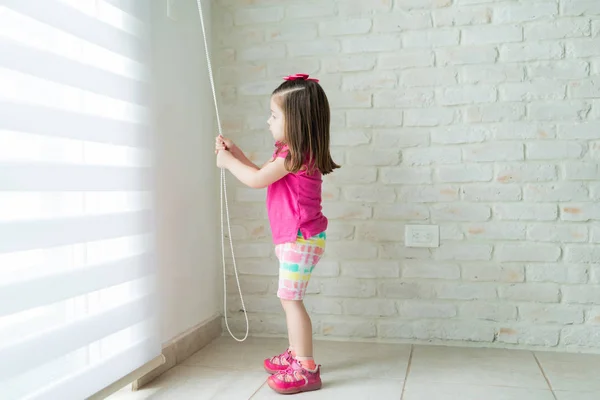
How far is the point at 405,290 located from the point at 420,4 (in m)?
1.13

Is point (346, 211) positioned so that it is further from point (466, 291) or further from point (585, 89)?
point (585, 89)

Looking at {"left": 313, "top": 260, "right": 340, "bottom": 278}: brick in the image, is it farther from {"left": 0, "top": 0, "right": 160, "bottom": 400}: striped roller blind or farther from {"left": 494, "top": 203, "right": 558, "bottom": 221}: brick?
{"left": 0, "top": 0, "right": 160, "bottom": 400}: striped roller blind

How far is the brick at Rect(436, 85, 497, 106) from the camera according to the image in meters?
2.28

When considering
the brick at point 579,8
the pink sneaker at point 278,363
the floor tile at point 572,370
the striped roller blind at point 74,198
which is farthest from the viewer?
the brick at point 579,8

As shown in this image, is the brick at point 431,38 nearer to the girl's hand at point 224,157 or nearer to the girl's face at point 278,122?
the girl's face at point 278,122

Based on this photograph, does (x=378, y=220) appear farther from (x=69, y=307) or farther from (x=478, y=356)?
(x=69, y=307)

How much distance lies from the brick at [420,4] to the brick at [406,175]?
2.08 ft

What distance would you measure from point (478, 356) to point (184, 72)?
1527mm

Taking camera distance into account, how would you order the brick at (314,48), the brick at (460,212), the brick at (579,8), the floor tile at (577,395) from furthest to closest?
the brick at (314,48), the brick at (460,212), the brick at (579,8), the floor tile at (577,395)

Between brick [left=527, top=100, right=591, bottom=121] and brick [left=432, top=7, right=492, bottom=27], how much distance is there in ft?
1.25

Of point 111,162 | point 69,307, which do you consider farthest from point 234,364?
point 111,162

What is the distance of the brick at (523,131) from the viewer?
2.23 m

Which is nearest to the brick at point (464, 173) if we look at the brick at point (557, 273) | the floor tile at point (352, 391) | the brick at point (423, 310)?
the brick at point (557, 273)

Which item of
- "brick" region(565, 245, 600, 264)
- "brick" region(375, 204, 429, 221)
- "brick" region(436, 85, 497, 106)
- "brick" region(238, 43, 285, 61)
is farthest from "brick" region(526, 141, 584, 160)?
"brick" region(238, 43, 285, 61)
